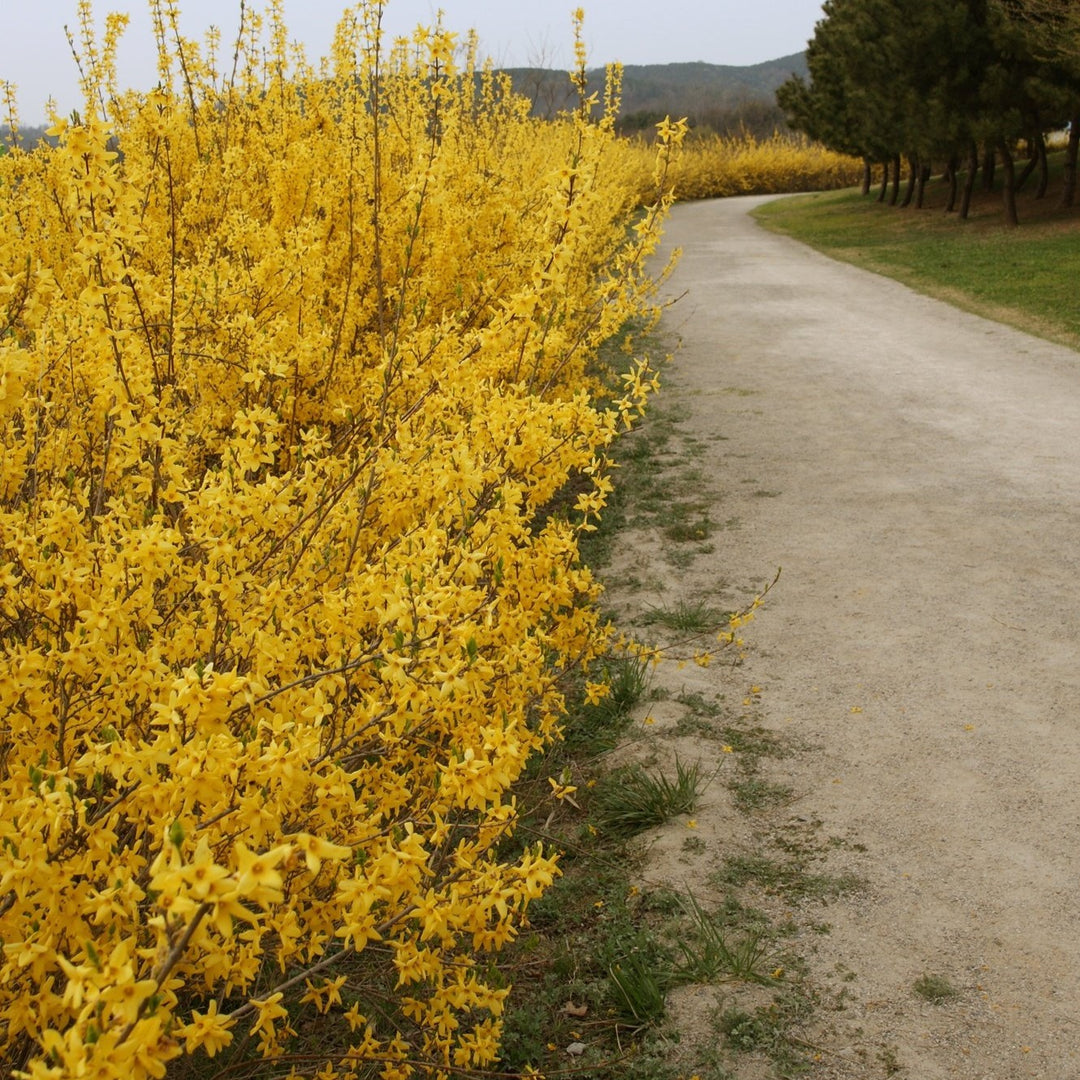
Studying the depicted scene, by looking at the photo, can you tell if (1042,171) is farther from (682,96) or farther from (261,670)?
(682,96)

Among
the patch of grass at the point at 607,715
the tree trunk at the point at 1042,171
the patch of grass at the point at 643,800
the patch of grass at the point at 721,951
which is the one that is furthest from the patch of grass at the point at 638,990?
the tree trunk at the point at 1042,171

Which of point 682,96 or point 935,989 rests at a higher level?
point 682,96

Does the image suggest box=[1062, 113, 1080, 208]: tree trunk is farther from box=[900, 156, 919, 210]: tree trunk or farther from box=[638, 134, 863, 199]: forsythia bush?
box=[638, 134, 863, 199]: forsythia bush

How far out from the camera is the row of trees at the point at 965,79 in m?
14.0

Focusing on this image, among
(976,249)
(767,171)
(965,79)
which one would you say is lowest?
(976,249)

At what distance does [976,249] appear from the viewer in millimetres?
15492

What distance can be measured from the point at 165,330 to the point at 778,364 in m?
6.83

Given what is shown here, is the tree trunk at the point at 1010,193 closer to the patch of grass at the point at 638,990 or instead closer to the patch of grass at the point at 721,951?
the patch of grass at the point at 721,951

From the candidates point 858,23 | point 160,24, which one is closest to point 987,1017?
point 160,24

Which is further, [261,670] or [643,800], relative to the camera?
[643,800]

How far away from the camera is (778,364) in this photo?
31.2ft

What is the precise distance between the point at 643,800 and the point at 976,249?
14.7 metres

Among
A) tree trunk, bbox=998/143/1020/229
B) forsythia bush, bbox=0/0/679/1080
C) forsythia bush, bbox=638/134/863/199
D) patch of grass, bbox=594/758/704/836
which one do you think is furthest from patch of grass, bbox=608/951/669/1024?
forsythia bush, bbox=638/134/863/199

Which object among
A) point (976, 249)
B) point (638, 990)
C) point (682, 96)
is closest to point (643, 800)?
point (638, 990)
